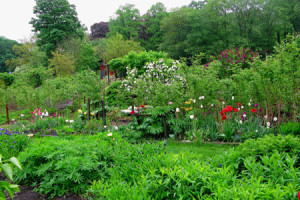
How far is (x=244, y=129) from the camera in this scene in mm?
5008

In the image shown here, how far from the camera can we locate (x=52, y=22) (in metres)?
27.7

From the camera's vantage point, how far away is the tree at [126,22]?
32.7 metres

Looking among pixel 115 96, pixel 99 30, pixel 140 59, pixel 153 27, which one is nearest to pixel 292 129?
pixel 115 96

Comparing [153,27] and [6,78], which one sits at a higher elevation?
[153,27]

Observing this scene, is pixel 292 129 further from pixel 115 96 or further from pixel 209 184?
pixel 115 96

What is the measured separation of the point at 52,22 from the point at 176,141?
1089 inches

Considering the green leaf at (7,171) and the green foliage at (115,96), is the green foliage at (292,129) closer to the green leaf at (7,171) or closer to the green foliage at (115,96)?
the green leaf at (7,171)

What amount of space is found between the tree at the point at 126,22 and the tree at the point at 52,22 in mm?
6418

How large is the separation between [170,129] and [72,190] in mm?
3115

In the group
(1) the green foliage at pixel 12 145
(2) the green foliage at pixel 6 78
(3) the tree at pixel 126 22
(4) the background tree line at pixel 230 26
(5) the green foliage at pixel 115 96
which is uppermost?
(3) the tree at pixel 126 22

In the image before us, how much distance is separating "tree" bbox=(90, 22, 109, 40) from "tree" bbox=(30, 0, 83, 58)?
12.6m

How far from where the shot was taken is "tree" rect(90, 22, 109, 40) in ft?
136

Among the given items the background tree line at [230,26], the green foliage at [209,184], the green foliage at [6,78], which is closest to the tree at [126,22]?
the background tree line at [230,26]

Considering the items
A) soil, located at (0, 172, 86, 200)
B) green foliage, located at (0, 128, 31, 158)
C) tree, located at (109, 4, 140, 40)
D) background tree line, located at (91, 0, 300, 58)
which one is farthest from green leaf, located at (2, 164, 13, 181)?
tree, located at (109, 4, 140, 40)
